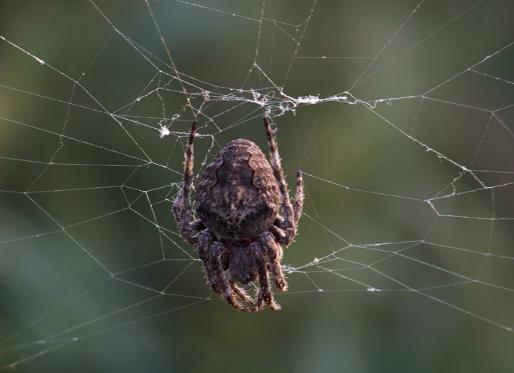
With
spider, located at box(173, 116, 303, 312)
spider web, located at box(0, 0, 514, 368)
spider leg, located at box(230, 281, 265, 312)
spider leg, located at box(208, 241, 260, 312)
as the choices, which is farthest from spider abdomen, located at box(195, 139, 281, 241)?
spider web, located at box(0, 0, 514, 368)

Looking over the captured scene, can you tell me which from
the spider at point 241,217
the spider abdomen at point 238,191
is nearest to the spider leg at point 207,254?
the spider at point 241,217

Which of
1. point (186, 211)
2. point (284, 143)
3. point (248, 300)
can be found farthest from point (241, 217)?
point (284, 143)

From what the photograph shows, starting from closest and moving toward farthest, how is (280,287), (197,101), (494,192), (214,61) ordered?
(280,287), (197,101), (214,61), (494,192)

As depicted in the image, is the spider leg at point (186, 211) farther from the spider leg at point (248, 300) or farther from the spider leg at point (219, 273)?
the spider leg at point (248, 300)

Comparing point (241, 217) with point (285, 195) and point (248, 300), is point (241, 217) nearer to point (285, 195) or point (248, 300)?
point (285, 195)

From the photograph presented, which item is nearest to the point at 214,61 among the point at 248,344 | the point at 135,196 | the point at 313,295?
the point at 135,196

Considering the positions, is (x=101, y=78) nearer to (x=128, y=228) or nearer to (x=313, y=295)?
(x=128, y=228)
